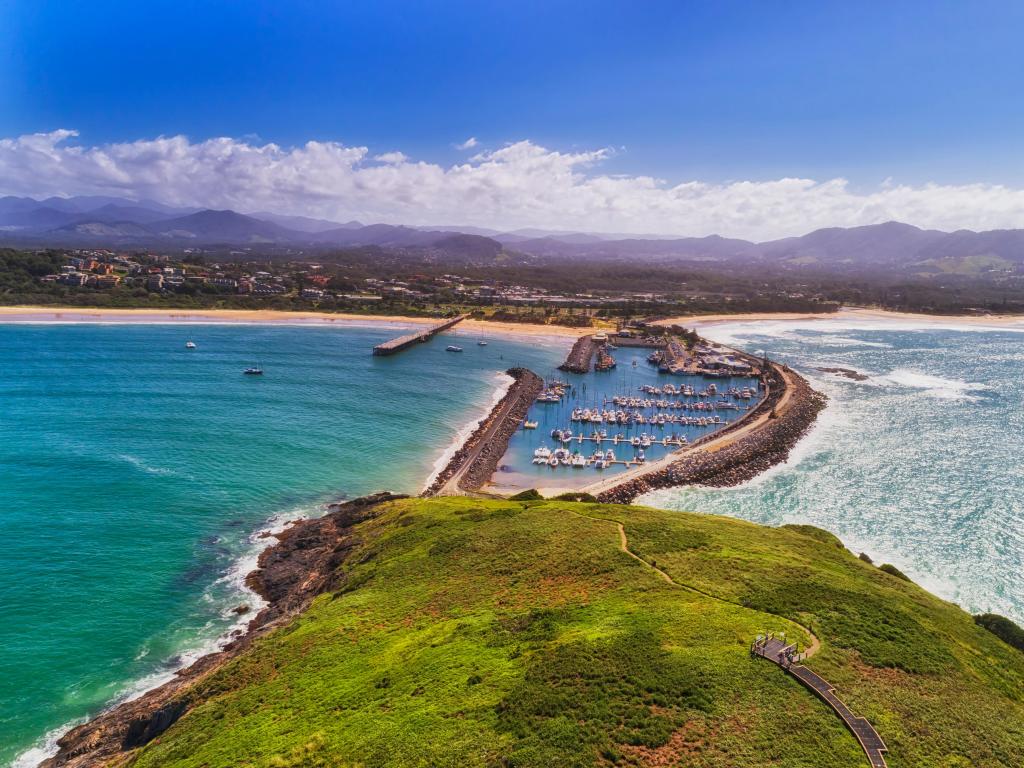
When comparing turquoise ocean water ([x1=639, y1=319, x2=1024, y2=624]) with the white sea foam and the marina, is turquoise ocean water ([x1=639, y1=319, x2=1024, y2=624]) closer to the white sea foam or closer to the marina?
the marina

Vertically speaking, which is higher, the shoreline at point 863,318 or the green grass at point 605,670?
the shoreline at point 863,318

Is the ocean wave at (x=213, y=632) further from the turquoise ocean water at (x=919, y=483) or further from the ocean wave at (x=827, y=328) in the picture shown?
the ocean wave at (x=827, y=328)

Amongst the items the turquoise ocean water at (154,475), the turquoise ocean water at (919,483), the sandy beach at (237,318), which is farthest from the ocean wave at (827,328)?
the turquoise ocean water at (154,475)

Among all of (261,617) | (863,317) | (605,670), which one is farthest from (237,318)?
(863,317)

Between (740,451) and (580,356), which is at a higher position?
(580,356)

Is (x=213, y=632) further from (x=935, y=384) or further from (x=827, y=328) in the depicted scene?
(x=827, y=328)

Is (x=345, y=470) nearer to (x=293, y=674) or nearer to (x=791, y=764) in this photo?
(x=293, y=674)

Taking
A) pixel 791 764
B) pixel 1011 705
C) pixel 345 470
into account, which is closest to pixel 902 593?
pixel 1011 705
